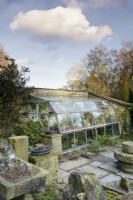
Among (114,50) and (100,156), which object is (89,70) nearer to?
(114,50)

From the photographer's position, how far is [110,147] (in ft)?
37.9

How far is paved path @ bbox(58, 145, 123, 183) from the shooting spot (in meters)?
7.38

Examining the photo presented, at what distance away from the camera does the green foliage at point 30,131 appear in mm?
8297

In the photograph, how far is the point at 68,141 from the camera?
1021cm

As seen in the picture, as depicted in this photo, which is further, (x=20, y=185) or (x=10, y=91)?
(x=10, y=91)

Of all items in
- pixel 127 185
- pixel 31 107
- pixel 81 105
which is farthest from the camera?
pixel 81 105

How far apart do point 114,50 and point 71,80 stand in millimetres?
8618

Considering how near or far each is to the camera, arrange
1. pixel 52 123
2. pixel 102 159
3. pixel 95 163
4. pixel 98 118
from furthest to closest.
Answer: pixel 98 118 → pixel 52 123 → pixel 102 159 → pixel 95 163

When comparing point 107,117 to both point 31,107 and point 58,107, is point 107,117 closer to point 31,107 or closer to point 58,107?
point 58,107

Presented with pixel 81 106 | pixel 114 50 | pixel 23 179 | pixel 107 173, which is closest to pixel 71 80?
pixel 114 50

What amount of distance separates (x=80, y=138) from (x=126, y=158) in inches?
134

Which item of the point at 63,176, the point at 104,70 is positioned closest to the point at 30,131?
the point at 63,176

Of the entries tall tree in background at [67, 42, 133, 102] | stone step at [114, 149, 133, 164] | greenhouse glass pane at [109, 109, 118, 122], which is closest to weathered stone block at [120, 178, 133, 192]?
stone step at [114, 149, 133, 164]

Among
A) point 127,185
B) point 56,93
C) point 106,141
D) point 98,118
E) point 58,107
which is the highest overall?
point 56,93
